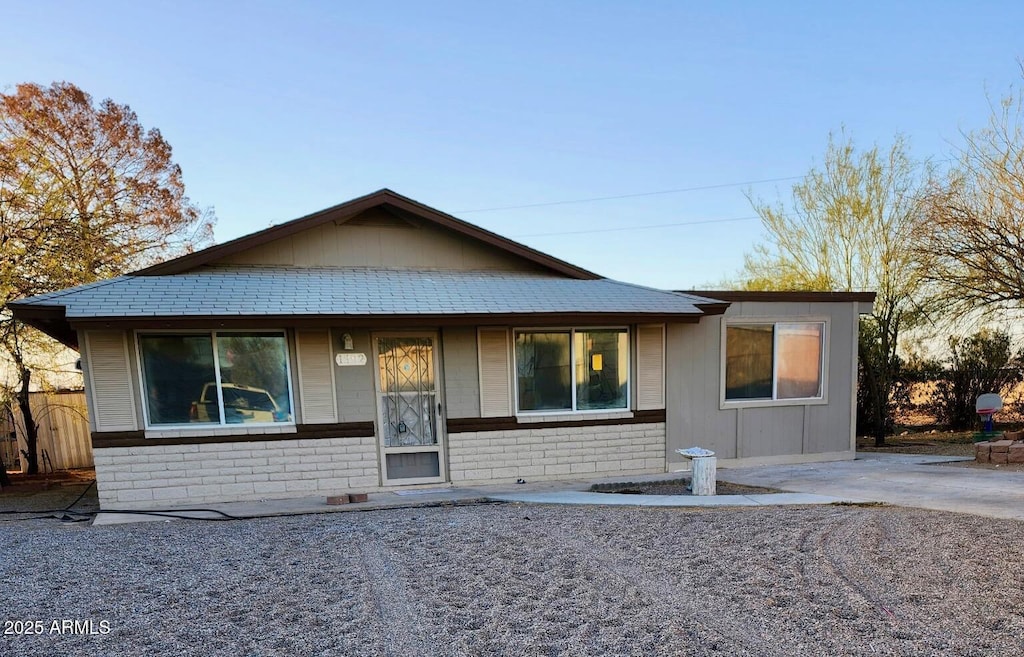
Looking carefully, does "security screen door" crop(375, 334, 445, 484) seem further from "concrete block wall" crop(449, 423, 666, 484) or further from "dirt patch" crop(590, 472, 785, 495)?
"dirt patch" crop(590, 472, 785, 495)

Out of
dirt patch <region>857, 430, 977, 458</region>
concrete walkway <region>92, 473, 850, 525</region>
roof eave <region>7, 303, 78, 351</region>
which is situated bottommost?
dirt patch <region>857, 430, 977, 458</region>

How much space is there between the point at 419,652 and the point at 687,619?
1639mm

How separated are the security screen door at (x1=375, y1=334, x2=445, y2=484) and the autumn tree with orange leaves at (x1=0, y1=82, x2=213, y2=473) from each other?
6462 millimetres

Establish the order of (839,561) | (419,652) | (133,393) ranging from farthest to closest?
(133,393), (839,561), (419,652)

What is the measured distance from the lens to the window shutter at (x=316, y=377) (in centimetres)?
602

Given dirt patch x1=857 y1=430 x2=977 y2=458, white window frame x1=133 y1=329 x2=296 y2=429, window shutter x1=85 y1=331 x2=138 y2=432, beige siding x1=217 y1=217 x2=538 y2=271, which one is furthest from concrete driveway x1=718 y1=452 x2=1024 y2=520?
window shutter x1=85 y1=331 x2=138 y2=432

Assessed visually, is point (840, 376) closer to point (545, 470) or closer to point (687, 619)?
point (545, 470)

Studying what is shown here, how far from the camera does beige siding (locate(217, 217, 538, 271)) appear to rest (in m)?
6.73

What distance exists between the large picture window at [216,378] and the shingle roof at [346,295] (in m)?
0.54

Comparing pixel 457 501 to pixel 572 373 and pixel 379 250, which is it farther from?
pixel 379 250

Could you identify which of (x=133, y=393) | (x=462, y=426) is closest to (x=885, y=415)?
(x=462, y=426)

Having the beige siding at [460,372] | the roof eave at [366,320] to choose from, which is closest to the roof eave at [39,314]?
the roof eave at [366,320]

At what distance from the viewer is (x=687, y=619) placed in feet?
9.34

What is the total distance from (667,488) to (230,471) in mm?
5756
